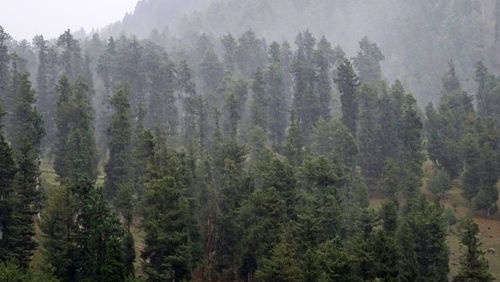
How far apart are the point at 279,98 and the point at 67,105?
51.6 metres

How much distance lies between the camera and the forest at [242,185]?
2153 inches

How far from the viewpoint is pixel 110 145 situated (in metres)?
77.9

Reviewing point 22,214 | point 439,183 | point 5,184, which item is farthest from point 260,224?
point 439,183

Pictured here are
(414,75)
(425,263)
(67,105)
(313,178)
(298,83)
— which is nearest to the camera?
(425,263)

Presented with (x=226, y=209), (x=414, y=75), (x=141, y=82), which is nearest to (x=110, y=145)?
(x=226, y=209)

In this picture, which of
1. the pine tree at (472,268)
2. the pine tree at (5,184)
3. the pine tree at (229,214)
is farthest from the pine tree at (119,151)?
the pine tree at (472,268)

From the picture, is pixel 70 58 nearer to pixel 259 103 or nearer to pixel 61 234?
pixel 259 103

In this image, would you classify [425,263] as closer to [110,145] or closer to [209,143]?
[110,145]

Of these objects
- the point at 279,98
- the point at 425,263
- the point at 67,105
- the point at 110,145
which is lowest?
the point at 425,263

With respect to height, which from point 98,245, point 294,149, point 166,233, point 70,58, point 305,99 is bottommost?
point 98,245

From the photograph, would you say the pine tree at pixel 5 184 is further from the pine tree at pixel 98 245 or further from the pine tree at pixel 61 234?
the pine tree at pixel 98 245

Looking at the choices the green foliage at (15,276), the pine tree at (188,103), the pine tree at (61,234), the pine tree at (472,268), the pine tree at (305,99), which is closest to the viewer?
the green foliage at (15,276)

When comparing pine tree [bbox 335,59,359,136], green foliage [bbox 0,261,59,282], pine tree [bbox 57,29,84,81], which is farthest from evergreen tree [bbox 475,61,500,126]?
green foliage [bbox 0,261,59,282]

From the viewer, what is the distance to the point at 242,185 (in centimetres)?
6650
